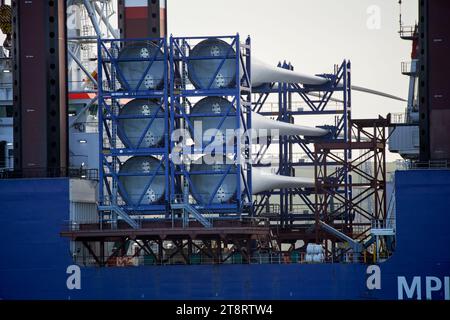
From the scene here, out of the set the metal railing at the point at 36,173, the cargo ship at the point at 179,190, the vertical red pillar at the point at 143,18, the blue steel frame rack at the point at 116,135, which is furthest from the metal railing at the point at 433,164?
the vertical red pillar at the point at 143,18

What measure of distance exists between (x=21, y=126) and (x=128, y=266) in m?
8.19

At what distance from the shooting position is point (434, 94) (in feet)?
312

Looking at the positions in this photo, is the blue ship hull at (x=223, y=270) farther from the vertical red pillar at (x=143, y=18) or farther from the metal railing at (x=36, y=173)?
the vertical red pillar at (x=143, y=18)

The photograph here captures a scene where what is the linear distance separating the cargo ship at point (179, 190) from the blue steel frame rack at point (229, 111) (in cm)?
9

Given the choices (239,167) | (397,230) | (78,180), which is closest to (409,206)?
(397,230)

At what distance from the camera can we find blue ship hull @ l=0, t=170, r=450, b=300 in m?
93.5

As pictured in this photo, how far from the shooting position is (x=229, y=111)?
322 ft

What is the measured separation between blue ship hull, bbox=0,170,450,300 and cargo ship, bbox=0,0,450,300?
0.04m

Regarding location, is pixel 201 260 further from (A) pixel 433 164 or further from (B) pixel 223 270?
(A) pixel 433 164

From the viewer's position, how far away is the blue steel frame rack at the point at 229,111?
97.6 m

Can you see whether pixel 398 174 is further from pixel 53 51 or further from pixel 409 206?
pixel 53 51

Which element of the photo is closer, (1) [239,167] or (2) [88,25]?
(1) [239,167]

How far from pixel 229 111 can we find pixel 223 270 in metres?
7.44

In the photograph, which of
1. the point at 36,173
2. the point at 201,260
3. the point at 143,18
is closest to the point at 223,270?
the point at 201,260
